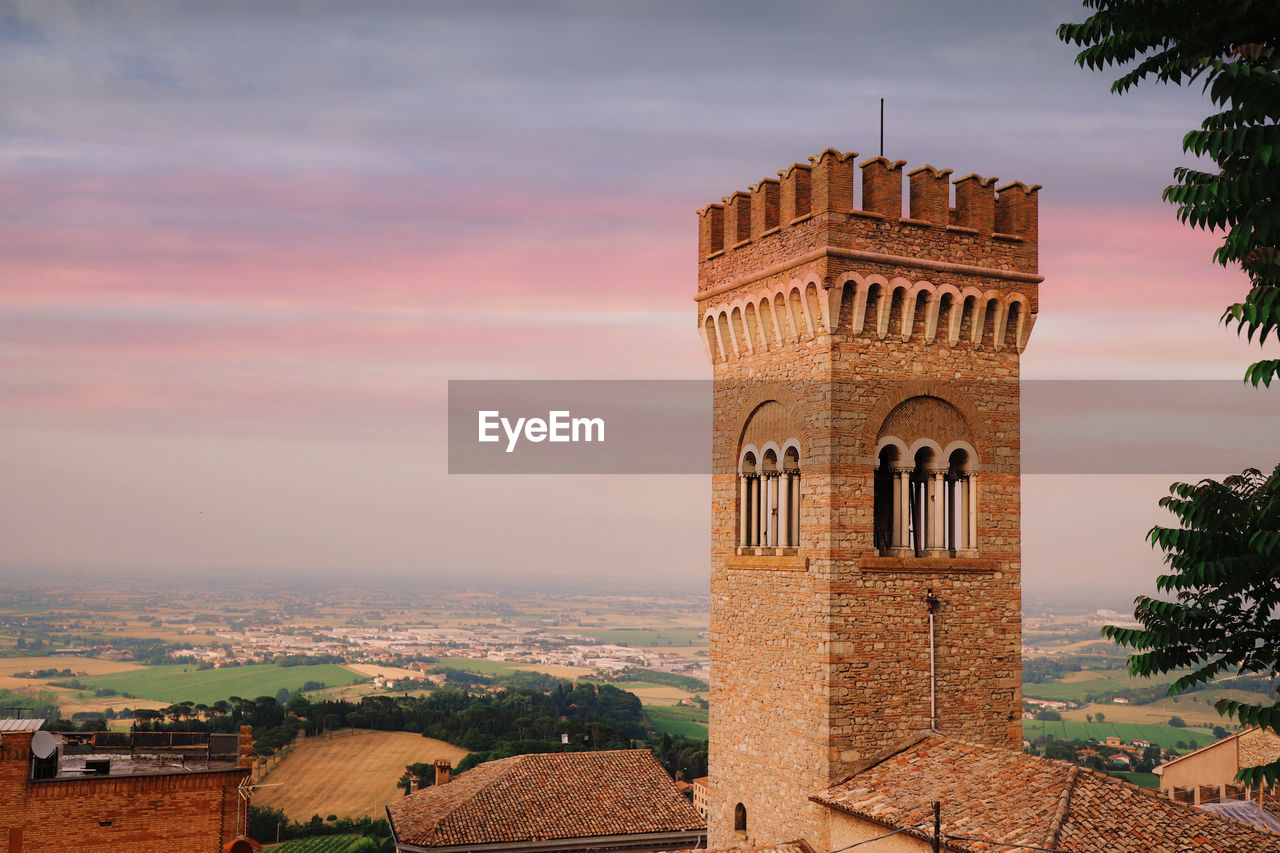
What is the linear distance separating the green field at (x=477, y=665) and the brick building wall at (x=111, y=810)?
92473 millimetres

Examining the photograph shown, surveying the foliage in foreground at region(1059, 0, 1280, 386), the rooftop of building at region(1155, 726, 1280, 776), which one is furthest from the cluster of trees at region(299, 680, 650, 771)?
the foliage in foreground at region(1059, 0, 1280, 386)

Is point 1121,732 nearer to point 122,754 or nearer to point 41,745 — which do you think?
point 122,754

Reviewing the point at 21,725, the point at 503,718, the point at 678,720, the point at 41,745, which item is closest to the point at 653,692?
the point at 678,720

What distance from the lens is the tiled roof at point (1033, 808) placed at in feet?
44.2

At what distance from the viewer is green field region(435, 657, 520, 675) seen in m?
115

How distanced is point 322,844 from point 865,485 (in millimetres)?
45426

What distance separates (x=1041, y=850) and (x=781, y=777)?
19.1 feet

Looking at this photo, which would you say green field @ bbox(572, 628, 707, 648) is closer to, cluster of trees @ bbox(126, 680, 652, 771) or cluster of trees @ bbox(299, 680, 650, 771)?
cluster of trees @ bbox(299, 680, 650, 771)

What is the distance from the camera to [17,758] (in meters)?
20.9

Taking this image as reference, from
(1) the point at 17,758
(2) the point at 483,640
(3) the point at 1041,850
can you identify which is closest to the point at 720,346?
(3) the point at 1041,850

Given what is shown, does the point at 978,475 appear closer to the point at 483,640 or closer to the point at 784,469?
the point at 784,469

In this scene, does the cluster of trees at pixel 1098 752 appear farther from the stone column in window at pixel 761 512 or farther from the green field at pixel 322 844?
the green field at pixel 322 844

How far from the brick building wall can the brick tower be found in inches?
406

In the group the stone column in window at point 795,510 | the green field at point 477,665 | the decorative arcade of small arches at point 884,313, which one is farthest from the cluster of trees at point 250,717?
the decorative arcade of small arches at point 884,313
